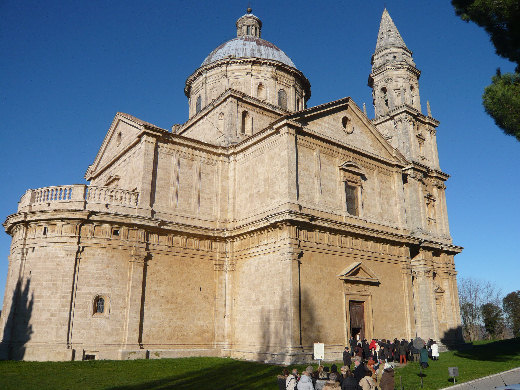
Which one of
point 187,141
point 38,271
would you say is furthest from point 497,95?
point 38,271

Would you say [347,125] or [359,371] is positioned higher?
[347,125]

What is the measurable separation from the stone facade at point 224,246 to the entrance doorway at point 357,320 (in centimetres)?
8

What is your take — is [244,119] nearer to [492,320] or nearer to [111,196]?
[111,196]

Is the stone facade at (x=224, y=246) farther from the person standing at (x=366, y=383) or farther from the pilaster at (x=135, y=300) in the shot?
Answer: the person standing at (x=366, y=383)

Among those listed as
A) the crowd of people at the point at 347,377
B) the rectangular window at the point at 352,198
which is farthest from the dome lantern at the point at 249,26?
the crowd of people at the point at 347,377

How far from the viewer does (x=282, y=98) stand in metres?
31.8

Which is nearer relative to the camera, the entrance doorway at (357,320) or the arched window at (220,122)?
the entrance doorway at (357,320)

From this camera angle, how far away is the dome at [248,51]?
3344 cm

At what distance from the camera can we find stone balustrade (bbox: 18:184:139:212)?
65.7 ft

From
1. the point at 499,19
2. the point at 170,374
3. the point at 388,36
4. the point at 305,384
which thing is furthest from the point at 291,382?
the point at 388,36

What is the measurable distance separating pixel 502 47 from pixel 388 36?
73.6ft

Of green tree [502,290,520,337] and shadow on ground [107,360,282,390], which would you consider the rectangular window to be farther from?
green tree [502,290,520,337]

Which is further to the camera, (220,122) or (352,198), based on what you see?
(220,122)

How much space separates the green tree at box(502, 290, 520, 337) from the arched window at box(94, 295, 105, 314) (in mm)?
55875
